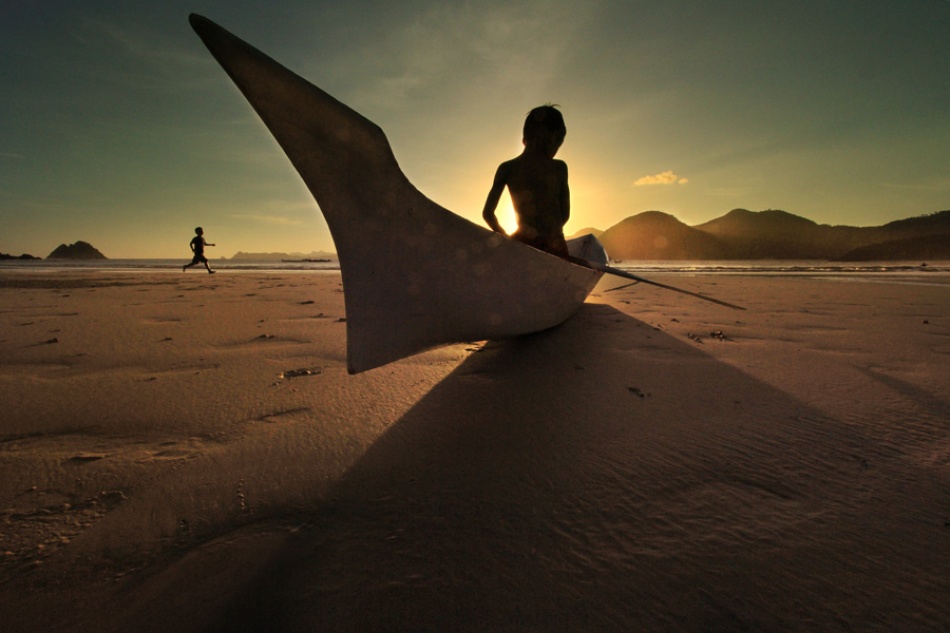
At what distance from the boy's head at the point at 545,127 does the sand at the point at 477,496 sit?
176 cm

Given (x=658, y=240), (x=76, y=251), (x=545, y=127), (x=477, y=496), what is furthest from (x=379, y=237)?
(x=76, y=251)

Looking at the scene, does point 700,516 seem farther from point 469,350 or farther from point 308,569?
point 469,350

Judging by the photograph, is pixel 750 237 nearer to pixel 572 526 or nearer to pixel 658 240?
pixel 658 240

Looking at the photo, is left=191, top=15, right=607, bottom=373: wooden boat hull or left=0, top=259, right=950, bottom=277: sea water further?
left=0, top=259, right=950, bottom=277: sea water

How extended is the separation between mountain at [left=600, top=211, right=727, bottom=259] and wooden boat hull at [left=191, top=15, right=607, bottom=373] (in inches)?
1925

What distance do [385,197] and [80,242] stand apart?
104 metres

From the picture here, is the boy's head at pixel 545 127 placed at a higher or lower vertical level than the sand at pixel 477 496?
higher

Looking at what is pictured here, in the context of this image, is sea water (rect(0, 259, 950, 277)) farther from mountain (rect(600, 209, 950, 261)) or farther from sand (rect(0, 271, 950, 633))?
mountain (rect(600, 209, 950, 261))

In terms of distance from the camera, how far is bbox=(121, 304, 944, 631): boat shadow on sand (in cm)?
63

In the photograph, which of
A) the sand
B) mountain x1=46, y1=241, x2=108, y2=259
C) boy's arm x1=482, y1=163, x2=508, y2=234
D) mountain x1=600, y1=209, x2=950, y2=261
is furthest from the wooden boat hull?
mountain x1=46, y1=241, x2=108, y2=259

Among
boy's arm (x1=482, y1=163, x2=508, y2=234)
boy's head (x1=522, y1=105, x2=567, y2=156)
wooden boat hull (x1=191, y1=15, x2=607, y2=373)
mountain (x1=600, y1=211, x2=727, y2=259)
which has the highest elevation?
mountain (x1=600, y1=211, x2=727, y2=259)

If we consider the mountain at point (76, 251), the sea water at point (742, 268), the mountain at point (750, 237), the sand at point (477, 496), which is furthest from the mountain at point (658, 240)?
the mountain at point (76, 251)

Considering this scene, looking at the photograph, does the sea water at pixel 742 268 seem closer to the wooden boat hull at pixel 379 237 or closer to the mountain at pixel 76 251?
the wooden boat hull at pixel 379 237

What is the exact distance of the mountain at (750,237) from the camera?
138 feet
